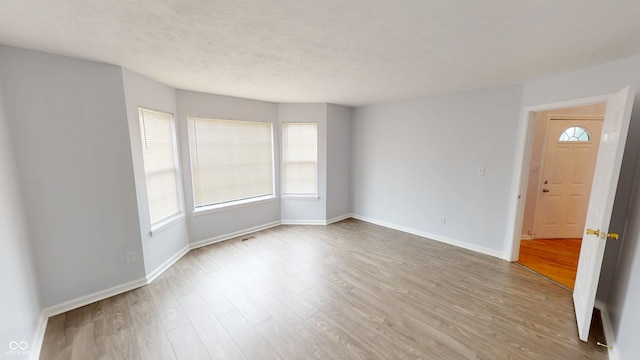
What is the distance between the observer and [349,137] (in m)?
4.89

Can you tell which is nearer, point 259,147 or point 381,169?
point 259,147

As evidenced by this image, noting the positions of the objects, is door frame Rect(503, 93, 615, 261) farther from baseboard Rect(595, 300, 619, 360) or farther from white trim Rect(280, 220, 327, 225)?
white trim Rect(280, 220, 327, 225)

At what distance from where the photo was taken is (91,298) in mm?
2344

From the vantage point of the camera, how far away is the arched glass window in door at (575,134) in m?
3.83

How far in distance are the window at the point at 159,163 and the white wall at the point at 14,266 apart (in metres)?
0.97

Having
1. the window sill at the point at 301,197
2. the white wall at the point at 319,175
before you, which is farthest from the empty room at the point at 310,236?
the window sill at the point at 301,197

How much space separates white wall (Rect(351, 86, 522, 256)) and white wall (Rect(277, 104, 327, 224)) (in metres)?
0.82

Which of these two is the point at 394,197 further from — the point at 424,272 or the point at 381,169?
the point at 424,272

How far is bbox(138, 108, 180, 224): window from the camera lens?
9.15 feet

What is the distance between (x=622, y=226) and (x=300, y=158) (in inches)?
159

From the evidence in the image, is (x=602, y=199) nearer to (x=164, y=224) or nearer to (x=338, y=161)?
(x=338, y=161)

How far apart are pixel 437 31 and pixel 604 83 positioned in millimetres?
2001

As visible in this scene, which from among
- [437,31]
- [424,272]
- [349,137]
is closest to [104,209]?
[437,31]

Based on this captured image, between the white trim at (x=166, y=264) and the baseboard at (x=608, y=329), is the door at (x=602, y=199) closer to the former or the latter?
the baseboard at (x=608, y=329)
